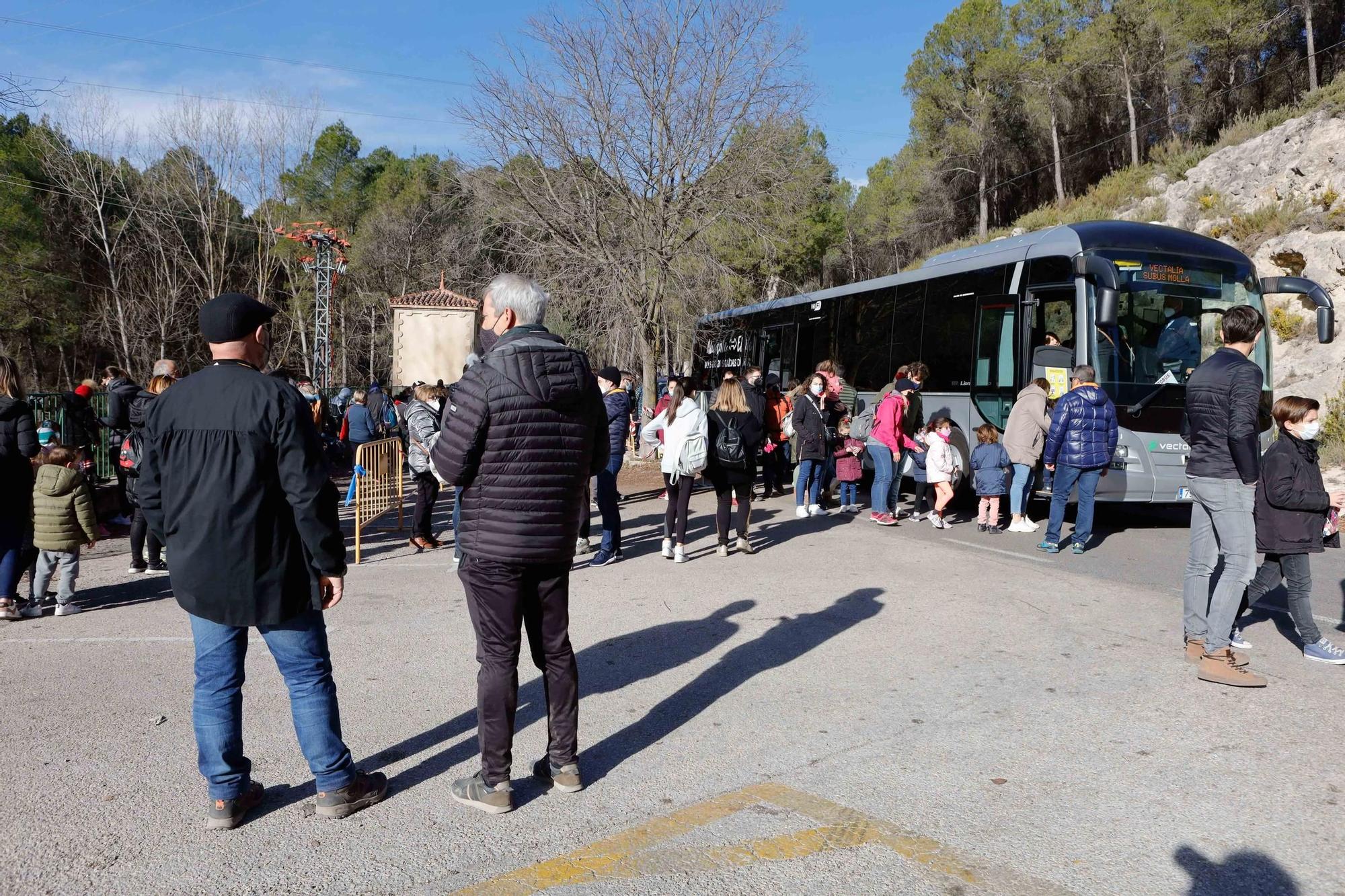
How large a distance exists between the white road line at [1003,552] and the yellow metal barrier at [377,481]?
18.9 ft

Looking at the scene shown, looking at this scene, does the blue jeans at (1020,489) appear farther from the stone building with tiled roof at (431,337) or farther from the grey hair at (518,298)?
the stone building with tiled roof at (431,337)

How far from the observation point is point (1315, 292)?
10.9m

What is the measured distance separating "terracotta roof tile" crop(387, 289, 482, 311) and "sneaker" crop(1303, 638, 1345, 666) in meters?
21.0

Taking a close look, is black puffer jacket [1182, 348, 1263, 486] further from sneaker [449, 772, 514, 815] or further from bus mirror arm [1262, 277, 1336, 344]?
bus mirror arm [1262, 277, 1336, 344]

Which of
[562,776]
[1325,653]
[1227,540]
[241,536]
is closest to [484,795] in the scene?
[562,776]

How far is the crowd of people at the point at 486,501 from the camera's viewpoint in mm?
3281

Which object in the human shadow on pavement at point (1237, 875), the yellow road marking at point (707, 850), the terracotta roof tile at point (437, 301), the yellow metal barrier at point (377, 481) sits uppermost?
the terracotta roof tile at point (437, 301)

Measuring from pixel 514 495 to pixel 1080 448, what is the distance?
276 inches

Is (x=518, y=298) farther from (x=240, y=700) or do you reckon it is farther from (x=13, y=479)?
(x=13, y=479)

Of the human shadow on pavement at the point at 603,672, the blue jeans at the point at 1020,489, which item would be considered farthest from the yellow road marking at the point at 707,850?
the blue jeans at the point at 1020,489

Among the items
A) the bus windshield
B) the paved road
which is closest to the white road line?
the paved road

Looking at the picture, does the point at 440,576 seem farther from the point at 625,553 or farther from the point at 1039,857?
the point at 1039,857

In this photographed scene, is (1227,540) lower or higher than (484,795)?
higher

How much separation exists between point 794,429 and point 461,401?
8.10 metres
